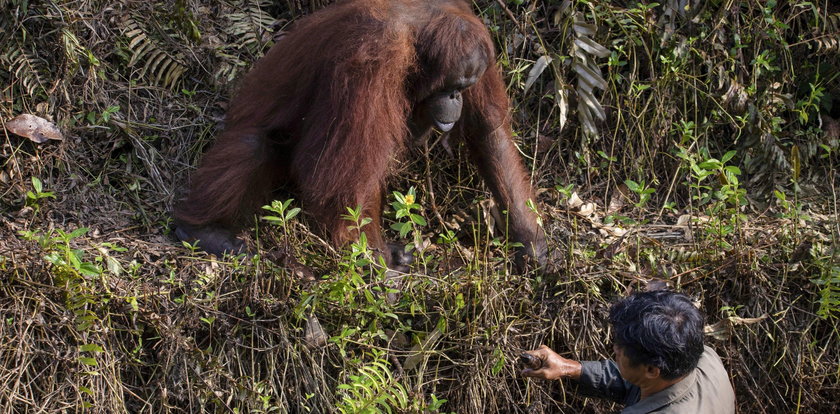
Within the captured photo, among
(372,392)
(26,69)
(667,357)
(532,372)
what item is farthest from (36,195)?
(667,357)

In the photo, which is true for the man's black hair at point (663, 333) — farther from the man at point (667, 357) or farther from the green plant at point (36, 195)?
the green plant at point (36, 195)

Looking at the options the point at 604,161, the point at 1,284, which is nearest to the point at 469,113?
the point at 604,161

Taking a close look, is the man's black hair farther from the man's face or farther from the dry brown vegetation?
the dry brown vegetation

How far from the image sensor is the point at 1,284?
3.29 m

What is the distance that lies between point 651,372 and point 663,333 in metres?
0.14

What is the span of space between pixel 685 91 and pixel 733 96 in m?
0.24

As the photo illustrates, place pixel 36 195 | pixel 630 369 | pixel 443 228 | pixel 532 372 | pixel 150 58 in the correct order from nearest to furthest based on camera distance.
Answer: pixel 630 369, pixel 532 372, pixel 36 195, pixel 443 228, pixel 150 58

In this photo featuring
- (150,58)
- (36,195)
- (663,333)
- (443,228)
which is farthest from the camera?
(150,58)

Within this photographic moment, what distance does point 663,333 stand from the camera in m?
2.48

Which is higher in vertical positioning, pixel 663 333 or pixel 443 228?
pixel 663 333

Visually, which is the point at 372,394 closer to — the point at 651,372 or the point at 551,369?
the point at 551,369

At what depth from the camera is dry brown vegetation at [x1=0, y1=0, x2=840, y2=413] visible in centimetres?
334

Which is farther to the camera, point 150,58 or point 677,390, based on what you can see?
point 150,58

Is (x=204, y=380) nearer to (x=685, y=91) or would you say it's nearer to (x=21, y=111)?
(x=21, y=111)
